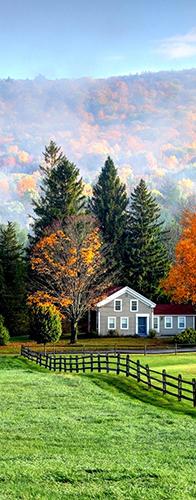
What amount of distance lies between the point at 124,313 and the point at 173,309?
6.51 metres

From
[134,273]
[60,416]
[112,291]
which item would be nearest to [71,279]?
[112,291]

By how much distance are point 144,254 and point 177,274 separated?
1394 centimetres

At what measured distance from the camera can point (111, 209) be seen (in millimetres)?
98312

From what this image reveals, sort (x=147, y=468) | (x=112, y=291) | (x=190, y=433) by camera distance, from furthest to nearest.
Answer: (x=112, y=291), (x=190, y=433), (x=147, y=468)

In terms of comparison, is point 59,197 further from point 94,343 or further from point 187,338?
point 187,338

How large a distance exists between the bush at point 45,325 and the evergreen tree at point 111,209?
83.5 ft

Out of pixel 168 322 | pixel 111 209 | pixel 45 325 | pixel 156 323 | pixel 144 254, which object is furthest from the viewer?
pixel 111 209

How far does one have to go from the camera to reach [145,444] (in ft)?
67.5

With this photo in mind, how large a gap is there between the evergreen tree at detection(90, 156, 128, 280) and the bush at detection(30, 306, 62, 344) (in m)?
25.4

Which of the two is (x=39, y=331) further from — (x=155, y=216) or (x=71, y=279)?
(x=155, y=216)

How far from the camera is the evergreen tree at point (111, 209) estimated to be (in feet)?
313

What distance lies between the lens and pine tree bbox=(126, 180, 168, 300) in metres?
92.9

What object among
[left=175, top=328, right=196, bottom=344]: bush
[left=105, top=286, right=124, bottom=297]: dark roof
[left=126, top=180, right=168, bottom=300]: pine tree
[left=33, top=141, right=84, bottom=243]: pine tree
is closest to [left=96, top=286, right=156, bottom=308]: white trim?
[left=105, top=286, right=124, bottom=297]: dark roof

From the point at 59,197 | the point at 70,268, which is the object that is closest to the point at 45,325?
the point at 70,268
